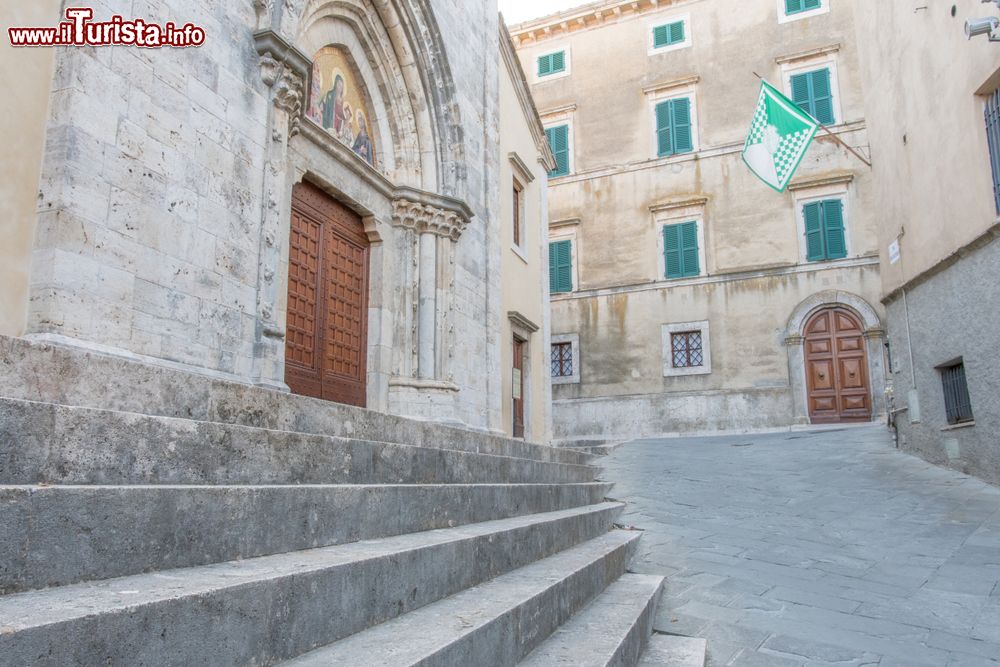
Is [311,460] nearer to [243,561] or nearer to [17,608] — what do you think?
[243,561]

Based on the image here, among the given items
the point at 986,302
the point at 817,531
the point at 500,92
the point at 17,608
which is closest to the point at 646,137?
the point at 500,92

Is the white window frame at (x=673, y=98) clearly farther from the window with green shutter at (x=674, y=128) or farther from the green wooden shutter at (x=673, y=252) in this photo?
the green wooden shutter at (x=673, y=252)

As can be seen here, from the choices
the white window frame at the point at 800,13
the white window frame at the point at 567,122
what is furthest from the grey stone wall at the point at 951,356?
the white window frame at the point at 567,122

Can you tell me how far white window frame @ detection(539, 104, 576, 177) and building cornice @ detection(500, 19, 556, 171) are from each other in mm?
5950

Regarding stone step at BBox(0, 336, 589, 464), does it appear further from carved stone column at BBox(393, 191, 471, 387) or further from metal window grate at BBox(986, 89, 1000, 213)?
metal window grate at BBox(986, 89, 1000, 213)

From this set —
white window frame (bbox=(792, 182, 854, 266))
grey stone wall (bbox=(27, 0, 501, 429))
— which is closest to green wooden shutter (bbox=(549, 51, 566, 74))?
white window frame (bbox=(792, 182, 854, 266))

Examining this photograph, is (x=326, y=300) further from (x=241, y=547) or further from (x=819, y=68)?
(x=819, y=68)

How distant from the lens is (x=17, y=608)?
4.31ft

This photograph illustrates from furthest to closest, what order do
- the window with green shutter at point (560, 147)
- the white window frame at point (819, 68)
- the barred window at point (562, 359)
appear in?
the window with green shutter at point (560, 147) < the barred window at point (562, 359) < the white window frame at point (819, 68)

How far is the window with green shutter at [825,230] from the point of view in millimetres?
18172

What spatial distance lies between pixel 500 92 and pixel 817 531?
29.4ft

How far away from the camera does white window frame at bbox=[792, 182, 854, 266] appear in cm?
1811

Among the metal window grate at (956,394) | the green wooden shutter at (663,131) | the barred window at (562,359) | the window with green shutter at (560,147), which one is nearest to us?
the metal window grate at (956,394)

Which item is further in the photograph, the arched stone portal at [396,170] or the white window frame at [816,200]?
the white window frame at [816,200]
